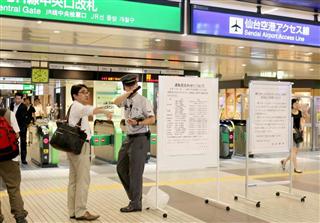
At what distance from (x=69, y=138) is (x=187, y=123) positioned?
1.67 metres

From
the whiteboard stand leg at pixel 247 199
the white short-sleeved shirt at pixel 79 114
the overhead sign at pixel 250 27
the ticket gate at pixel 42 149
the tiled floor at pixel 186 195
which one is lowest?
the tiled floor at pixel 186 195

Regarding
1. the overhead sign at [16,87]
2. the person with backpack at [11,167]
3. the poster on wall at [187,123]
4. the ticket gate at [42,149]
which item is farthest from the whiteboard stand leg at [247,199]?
the overhead sign at [16,87]

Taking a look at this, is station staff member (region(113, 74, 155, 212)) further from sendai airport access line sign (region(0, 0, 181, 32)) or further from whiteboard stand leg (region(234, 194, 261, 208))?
whiteboard stand leg (region(234, 194, 261, 208))

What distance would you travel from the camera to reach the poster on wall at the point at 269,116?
20.6 ft

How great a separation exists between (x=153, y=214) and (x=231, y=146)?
6.55m

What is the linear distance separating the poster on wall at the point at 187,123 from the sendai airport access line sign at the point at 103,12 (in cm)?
92

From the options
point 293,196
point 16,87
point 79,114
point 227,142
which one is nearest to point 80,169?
point 79,114

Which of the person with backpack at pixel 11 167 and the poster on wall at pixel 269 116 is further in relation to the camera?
the poster on wall at pixel 269 116

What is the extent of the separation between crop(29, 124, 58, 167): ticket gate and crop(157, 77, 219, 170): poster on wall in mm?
4554

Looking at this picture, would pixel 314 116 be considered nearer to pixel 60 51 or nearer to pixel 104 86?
pixel 60 51

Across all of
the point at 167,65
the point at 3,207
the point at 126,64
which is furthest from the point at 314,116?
the point at 3,207

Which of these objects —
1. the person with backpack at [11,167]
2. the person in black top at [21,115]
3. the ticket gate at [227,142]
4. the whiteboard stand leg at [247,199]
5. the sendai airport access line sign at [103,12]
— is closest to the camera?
the person with backpack at [11,167]

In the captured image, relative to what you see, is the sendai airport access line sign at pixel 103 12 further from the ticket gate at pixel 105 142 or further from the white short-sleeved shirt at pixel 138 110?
the ticket gate at pixel 105 142

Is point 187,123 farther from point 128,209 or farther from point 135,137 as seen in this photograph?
point 128,209
